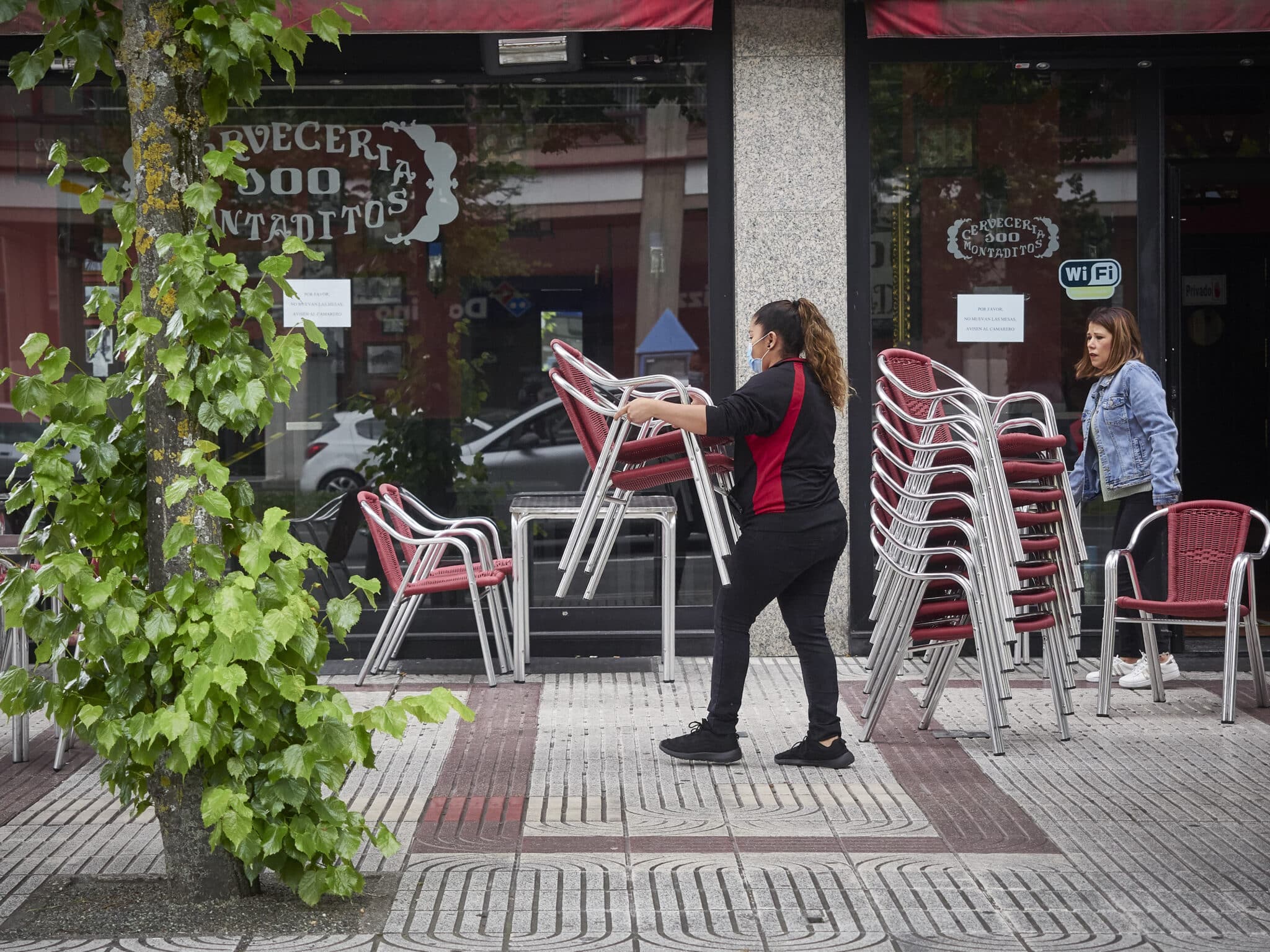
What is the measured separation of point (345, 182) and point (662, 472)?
3.19 metres

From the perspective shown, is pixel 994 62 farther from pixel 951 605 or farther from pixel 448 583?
pixel 448 583

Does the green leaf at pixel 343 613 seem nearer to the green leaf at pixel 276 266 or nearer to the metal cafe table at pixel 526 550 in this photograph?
the green leaf at pixel 276 266

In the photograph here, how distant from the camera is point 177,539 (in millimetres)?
4254

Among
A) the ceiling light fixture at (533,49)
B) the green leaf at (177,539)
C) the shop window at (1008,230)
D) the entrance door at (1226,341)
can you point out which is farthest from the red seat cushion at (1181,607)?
the green leaf at (177,539)

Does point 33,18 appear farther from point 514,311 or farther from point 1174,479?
point 1174,479

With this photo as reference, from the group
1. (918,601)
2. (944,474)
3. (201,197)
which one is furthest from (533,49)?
(201,197)

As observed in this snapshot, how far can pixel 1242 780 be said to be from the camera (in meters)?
6.07

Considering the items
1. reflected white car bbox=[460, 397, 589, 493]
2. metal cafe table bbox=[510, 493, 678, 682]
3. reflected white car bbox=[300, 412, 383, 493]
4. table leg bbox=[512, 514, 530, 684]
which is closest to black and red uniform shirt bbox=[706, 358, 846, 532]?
metal cafe table bbox=[510, 493, 678, 682]

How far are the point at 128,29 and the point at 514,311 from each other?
4762 mm

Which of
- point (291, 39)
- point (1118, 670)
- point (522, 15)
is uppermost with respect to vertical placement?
point (522, 15)

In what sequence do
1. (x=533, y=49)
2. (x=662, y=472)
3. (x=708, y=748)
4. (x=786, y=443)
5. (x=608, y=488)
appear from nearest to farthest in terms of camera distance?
(x=786, y=443) → (x=708, y=748) → (x=662, y=472) → (x=608, y=488) → (x=533, y=49)

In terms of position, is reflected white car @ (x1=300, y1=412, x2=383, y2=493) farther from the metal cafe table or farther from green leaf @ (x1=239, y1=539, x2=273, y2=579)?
green leaf @ (x1=239, y1=539, x2=273, y2=579)

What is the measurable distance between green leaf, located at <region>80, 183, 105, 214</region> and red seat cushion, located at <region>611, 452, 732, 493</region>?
10.5 ft

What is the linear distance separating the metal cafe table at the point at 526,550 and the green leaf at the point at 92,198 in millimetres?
3864
